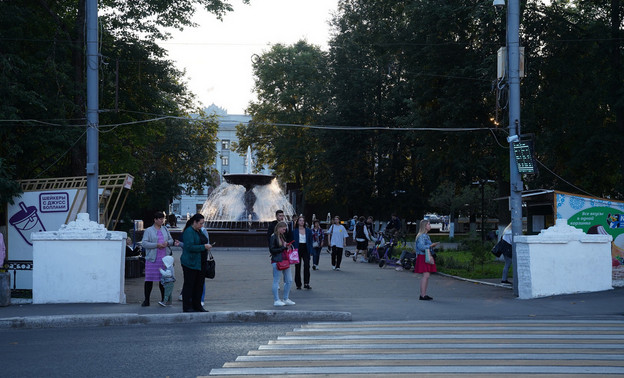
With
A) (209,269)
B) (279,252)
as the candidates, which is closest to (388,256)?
(279,252)

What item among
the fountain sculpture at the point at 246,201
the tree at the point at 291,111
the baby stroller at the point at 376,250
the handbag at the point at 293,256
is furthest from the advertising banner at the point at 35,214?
the tree at the point at 291,111

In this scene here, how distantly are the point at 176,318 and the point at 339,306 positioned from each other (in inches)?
129

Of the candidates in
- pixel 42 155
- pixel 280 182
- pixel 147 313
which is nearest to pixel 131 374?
pixel 147 313

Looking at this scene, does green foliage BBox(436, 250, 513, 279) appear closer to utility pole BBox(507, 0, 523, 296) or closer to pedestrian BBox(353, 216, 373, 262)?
pedestrian BBox(353, 216, 373, 262)

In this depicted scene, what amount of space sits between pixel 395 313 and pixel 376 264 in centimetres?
1702

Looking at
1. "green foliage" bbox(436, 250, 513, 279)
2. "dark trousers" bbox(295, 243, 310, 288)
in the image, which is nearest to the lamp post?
"dark trousers" bbox(295, 243, 310, 288)

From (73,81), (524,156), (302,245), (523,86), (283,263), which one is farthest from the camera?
(523,86)

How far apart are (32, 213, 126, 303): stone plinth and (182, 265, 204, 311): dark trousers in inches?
94.2

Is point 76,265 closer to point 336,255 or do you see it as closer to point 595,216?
point 595,216

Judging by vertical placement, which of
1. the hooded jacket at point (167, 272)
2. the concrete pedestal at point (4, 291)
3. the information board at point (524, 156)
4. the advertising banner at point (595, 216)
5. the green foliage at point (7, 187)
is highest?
the information board at point (524, 156)

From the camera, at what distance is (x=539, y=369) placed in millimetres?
8016

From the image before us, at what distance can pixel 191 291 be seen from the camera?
44.2 ft

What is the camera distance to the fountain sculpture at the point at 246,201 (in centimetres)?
5184

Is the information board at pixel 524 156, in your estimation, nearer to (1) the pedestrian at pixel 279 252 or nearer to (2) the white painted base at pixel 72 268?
(1) the pedestrian at pixel 279 252
